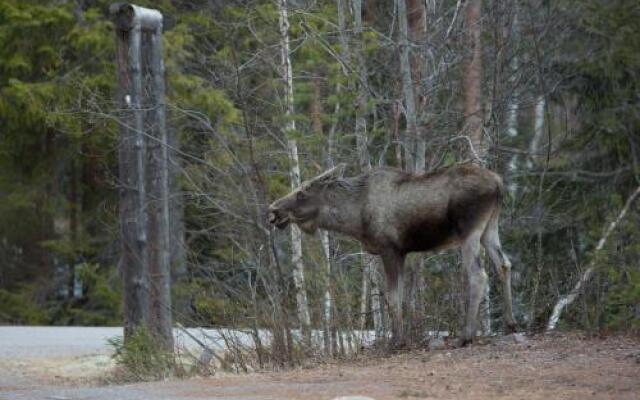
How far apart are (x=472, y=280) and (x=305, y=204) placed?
2136 millimetres

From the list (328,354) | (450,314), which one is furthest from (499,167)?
(328,354)

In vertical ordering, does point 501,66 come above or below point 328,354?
above

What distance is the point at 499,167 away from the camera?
18.7m

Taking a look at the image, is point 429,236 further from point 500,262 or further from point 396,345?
point 396,345

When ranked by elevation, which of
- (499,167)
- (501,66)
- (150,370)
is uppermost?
(501,66)

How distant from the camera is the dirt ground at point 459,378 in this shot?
436 inches

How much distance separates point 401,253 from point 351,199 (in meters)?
0.91

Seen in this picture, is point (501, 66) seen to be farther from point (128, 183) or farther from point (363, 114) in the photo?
point (128, 183)

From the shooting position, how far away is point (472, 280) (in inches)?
540

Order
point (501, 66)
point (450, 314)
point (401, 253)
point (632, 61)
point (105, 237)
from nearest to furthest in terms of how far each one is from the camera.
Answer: point (401, 253) < point (450, 314) < point (501, 66) < point (632, 61) < point (105, 237)

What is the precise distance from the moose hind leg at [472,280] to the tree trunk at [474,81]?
366 centimetres

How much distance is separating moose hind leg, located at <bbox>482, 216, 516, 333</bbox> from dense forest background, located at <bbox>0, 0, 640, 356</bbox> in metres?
0.80

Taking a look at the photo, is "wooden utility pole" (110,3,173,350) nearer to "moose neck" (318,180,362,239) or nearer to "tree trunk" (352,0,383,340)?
→ "tree trunk" (352,0,383,340)

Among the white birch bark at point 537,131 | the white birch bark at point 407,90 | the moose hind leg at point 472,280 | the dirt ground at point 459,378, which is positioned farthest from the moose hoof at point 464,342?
the white birch bark at point 537,131
